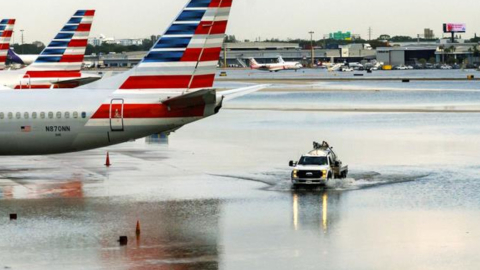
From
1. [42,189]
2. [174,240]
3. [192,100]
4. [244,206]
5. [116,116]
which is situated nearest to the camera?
[174,240]

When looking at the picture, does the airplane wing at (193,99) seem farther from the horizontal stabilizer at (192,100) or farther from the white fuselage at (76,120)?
the white fuselage at (76,120)

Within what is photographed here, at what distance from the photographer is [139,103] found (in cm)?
4903

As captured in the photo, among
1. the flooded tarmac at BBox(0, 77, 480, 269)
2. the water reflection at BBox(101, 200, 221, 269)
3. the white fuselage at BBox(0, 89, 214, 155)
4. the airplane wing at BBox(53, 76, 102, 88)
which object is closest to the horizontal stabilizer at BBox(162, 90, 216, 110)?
the white fuselage at BBox(0, 89, 214, 155)

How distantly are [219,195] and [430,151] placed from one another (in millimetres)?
23552

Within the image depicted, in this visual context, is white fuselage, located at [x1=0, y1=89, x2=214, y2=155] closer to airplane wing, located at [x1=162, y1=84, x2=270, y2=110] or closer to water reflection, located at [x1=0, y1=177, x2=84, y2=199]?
airplane wing, located at [x1=162, y1=84, x2=270, y2=110]

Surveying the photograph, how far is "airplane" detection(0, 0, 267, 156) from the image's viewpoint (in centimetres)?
4891

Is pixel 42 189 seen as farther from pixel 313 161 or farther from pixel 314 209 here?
pixel 314 209

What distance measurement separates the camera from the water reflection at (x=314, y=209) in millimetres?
37531

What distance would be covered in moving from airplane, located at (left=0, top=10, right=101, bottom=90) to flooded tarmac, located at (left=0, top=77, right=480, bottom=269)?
16.0 m

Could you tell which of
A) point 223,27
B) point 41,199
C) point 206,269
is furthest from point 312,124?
point 206,269

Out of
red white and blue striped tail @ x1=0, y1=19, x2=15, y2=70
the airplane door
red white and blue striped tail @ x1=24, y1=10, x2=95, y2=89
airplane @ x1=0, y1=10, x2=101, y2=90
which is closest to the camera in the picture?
the airplane door

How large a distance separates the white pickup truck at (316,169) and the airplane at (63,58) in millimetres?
41590

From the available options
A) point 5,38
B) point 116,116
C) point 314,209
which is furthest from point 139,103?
point 5,38

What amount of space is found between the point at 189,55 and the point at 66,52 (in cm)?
4108
